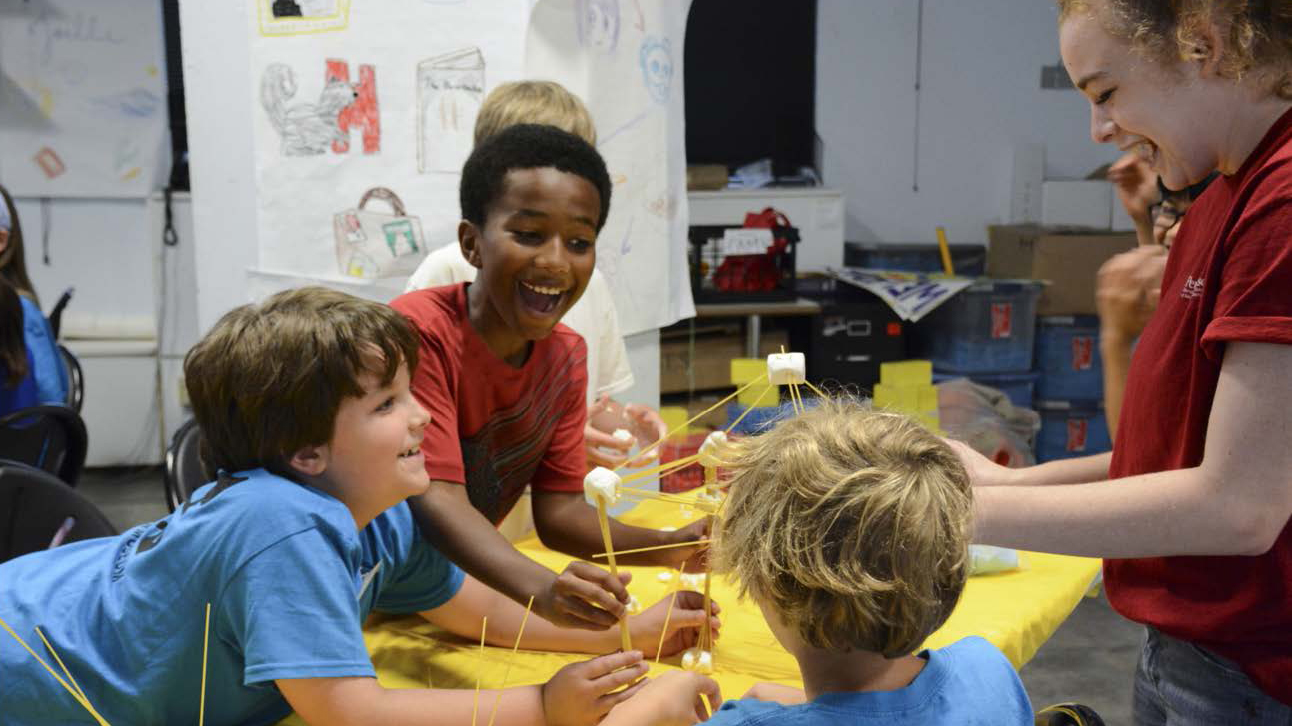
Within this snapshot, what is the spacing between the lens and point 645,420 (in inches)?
86.3

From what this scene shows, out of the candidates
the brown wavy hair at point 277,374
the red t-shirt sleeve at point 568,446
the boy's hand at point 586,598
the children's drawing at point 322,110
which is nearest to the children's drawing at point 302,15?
the children's drawing at point 322,110

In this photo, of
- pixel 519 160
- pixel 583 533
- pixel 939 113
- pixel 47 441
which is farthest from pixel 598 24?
pixel 939 113

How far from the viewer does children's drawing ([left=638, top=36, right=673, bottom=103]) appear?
10.1ft

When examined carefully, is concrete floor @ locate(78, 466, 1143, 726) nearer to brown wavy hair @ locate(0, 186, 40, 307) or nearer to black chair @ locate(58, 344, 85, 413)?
black chair @ locate(58, 344, 85, 413)

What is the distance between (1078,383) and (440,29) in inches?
154

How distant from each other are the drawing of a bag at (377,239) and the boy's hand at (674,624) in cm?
169

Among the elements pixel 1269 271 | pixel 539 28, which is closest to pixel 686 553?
pixel 1269 271

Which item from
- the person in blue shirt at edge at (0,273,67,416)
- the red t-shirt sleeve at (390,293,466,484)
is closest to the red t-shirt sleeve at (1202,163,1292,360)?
the red t-shirt sleeve at (390,293,466,484)

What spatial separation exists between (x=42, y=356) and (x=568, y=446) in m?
2.24

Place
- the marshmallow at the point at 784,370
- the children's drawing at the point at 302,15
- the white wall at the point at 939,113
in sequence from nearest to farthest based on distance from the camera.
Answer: the marshmallow at the point at 784,370
the children's drawing at the point at 302,15
the white wall at the point at 939,113

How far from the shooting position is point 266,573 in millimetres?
1146

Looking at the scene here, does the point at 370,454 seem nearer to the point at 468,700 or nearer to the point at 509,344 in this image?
the point at 468,700

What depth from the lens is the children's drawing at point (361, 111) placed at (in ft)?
9.32

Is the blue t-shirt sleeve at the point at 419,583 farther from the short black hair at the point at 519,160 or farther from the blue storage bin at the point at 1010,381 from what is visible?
the blue storage bin at the point at 1010,381
